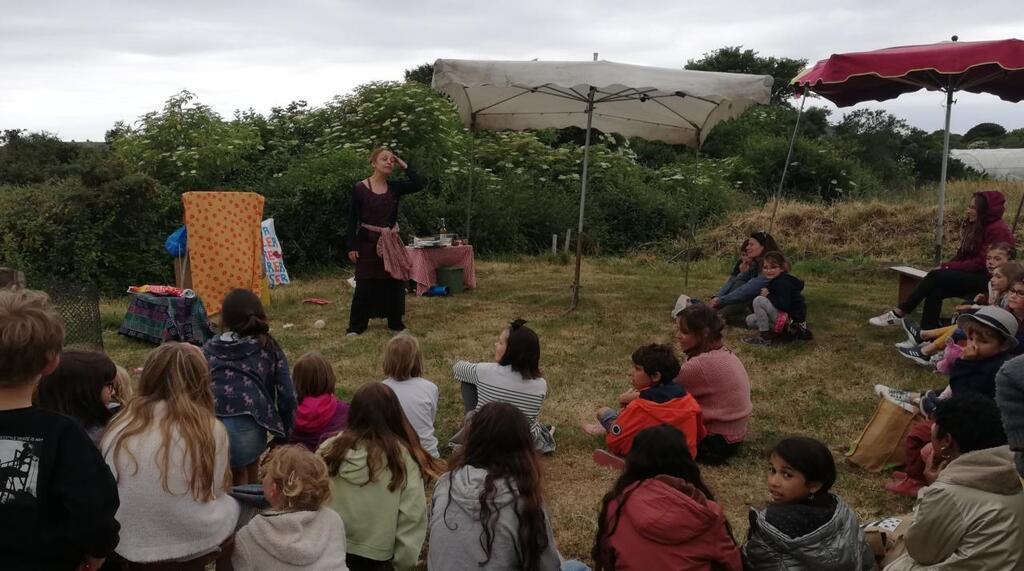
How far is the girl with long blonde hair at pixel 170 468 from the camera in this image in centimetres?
275

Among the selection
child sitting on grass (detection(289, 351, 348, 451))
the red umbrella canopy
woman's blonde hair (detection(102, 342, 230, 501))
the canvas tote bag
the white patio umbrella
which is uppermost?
the red umbrella canopy

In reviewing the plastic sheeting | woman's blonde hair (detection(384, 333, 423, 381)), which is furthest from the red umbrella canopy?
the plastic sheeting

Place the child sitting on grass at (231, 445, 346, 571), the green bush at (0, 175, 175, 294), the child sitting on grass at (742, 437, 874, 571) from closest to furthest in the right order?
the child sitting on grass at (231, 445, 346, 571) < the child sitting on grass at (742, 437, 874, 571) < the green bush at (0, 175, 175, 294)

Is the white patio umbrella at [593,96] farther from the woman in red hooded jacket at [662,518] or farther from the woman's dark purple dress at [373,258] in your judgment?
the woman in red hooded jacket at [662,518]

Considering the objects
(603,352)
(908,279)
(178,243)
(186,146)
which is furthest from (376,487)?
(186,146)

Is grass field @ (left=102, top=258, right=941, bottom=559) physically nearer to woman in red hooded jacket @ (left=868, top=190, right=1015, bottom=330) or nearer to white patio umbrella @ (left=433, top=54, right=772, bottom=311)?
woman in red hooded jacket @ (left=868, top=190, right=1015, bottom=330)

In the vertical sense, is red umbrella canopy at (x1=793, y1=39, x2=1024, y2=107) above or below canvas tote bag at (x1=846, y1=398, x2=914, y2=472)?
above

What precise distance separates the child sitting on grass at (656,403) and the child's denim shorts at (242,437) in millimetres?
1834

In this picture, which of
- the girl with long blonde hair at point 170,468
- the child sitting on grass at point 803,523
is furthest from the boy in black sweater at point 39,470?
the child sitting on grass at point 803,523

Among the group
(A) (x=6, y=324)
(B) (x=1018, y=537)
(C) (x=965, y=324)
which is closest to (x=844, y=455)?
(C) (x=965, y=324)

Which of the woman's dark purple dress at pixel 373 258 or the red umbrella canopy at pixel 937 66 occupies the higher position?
the red umbrella canopy at pixel 937 66

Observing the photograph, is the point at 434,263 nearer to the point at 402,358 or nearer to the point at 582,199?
the point at 582,199

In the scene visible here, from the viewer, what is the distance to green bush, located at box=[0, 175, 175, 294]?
9.85 meters

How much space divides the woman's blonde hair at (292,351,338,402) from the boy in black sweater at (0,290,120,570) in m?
2.00
